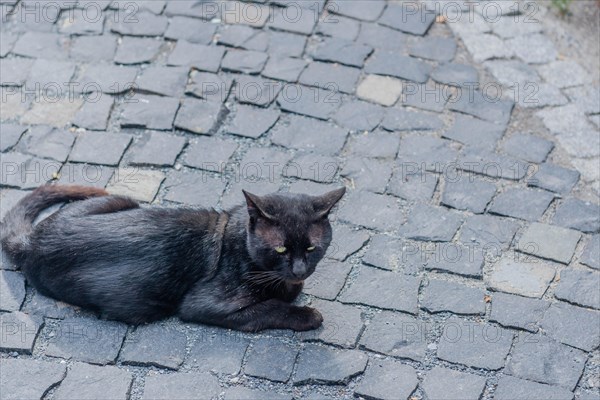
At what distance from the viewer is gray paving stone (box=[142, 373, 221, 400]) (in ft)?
16.8

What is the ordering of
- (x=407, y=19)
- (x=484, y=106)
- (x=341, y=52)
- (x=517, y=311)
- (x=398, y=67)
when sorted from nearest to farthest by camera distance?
(x=517, y=311) → (x=484, y=106) → (x=398, y=67) → (x=341, y=52) → (x=407, y=19)

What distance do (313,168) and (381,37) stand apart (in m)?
1.72

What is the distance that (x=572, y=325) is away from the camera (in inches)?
219

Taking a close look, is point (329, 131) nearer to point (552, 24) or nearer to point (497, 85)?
point (497, 85)

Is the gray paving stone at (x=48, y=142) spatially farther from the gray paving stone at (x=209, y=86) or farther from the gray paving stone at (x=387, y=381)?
the gray paving stone at (x=387, y=381)

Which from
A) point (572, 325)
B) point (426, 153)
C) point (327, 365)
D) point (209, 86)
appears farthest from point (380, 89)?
point (327, 365)

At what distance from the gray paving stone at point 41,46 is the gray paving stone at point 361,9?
2.30 metres

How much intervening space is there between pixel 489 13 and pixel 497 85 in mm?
946

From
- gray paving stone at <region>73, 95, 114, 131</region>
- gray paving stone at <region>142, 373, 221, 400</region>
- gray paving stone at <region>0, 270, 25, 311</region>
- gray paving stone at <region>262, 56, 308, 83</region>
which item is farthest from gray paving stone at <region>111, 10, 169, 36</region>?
gray paving stone at <region>142, 373, 221, 400</region>

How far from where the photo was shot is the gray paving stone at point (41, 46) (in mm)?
7391

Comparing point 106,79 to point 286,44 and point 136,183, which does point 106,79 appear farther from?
point 286,44

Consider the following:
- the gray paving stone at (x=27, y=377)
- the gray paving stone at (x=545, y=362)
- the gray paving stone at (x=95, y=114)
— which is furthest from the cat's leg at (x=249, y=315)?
the gray paving stone at (x=95, y=114)

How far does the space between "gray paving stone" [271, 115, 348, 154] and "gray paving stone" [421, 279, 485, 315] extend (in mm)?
1423

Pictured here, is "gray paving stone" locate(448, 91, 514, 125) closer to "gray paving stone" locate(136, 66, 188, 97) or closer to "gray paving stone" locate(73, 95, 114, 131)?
"gray paving stone" locate(136, 66, 188, 97)
